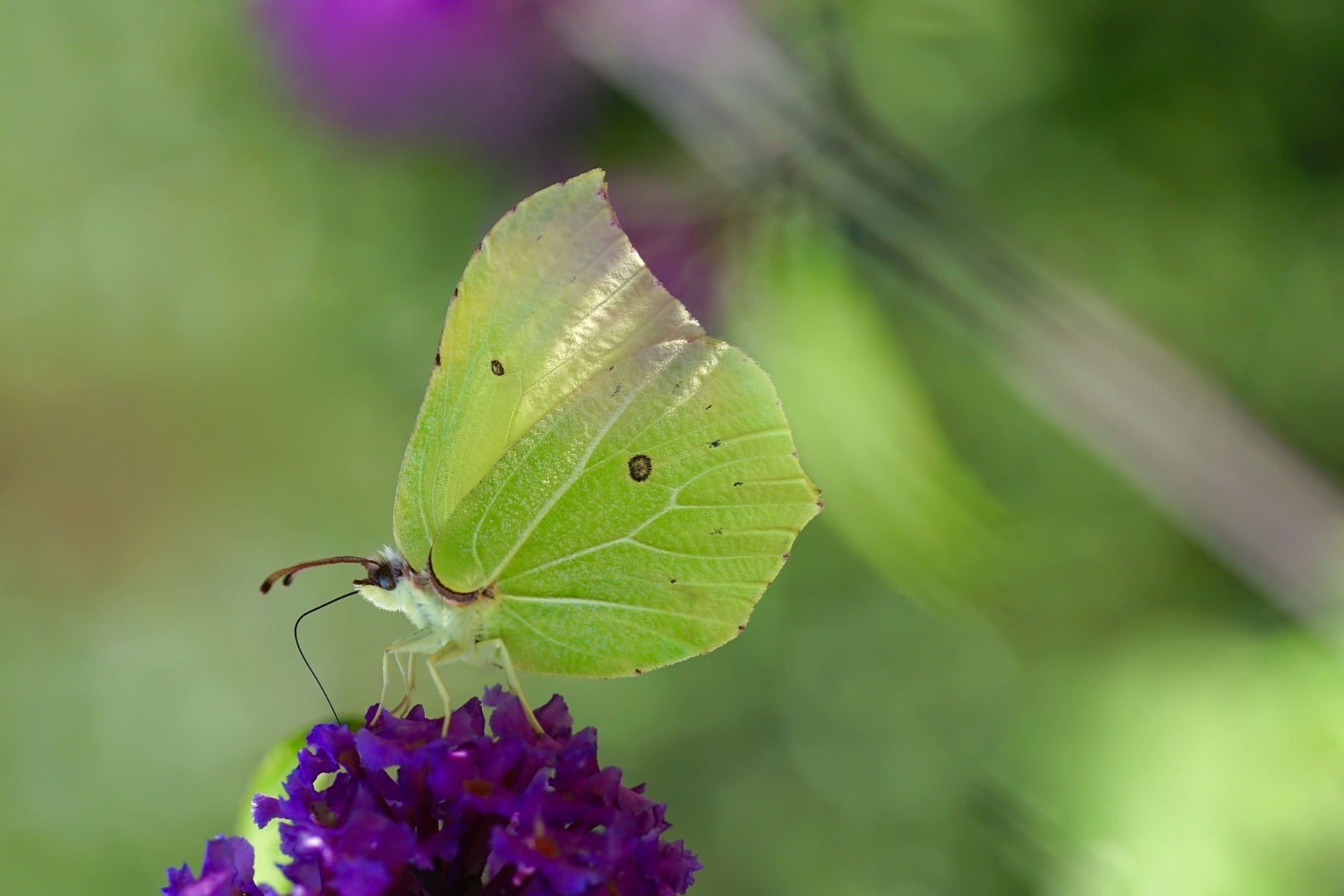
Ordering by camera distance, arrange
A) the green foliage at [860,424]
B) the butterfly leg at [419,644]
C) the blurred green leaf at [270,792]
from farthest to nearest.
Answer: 1. the green foliage at [860,424]
2. the butterfly leg at [419,644]
3. the blurred green leaf at [270,792]

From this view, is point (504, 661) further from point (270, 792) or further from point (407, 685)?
point (270, 792)

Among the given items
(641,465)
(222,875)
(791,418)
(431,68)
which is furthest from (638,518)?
(431,68)

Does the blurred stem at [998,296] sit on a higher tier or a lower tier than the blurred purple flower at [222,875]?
higher

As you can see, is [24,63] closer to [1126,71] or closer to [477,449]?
[477,449]

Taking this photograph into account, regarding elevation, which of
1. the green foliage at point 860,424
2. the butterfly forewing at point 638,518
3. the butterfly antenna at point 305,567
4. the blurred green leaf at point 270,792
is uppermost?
the green foliage at point 860,424

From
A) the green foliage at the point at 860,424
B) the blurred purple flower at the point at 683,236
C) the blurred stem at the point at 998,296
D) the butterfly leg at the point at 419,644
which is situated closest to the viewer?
the butterfly leg at the point at 419,644

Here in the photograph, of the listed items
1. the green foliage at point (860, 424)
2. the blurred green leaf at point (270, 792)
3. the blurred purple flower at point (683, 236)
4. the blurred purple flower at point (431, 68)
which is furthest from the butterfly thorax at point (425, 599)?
the blurred purple flower at point (431, 68)

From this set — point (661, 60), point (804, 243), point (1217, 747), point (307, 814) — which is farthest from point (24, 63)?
point (1217, 747)

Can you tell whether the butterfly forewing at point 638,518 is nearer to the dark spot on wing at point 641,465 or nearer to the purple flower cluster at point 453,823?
the dark spot on wing at point 641,465
